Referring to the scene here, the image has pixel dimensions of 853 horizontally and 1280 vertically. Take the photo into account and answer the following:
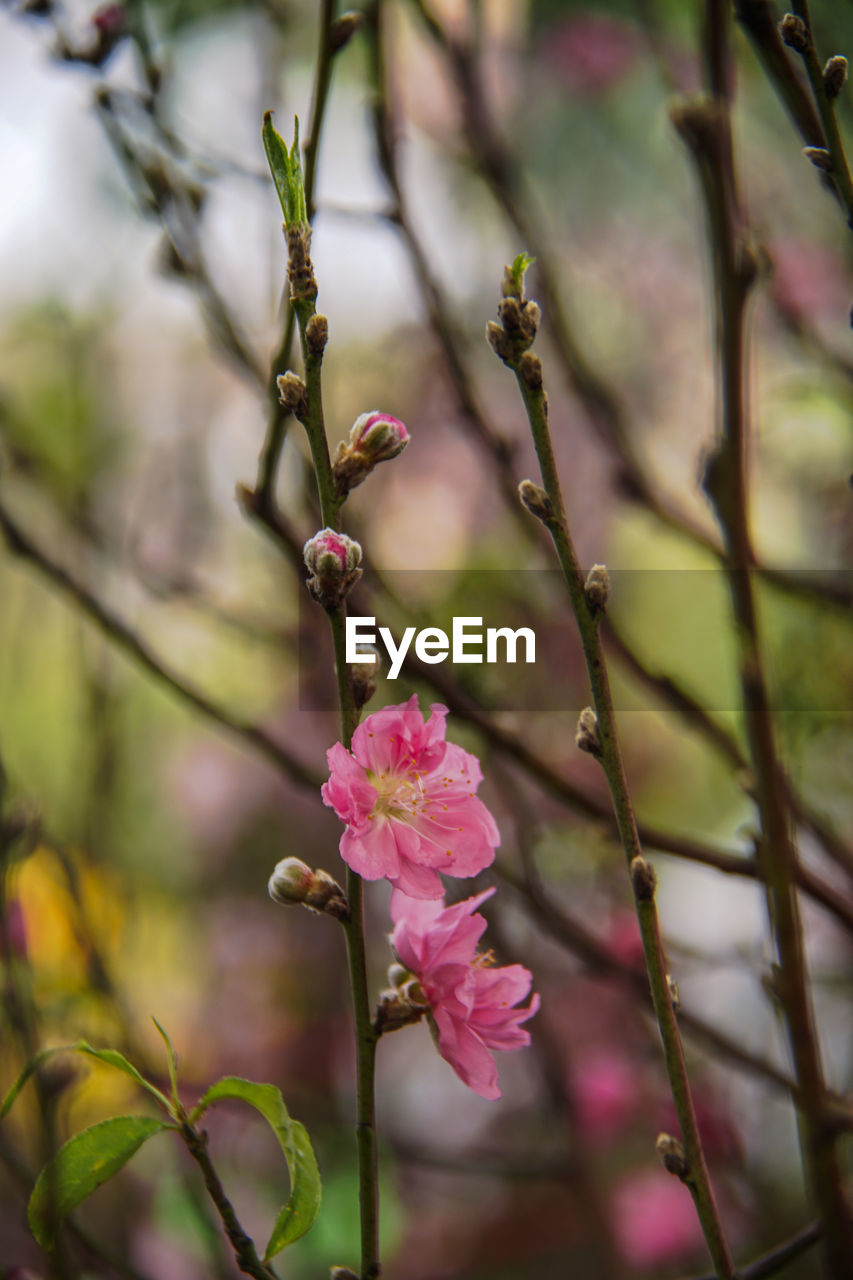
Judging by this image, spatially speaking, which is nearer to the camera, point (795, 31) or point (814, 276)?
point (795, 31)

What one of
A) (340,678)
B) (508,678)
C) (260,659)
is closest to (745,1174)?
(508,678)

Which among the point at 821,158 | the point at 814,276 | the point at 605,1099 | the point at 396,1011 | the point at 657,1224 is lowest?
the point at 657,1224

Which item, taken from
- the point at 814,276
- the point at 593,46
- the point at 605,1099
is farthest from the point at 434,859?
the point at 593,46

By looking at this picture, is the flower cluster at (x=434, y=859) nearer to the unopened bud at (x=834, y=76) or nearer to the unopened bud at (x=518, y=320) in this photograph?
the unopened bud at (x=518, y=320)

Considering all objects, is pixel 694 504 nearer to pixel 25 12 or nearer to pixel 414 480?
pixel 414 480

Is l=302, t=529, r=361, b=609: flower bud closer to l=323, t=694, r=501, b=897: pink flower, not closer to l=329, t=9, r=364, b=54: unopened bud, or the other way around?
l=323, t=694, r=501, b=897: pink flower

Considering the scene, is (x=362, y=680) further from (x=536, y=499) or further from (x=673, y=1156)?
(x=673, y=1156)

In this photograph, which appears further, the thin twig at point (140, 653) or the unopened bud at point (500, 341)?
the thin twig at point (140, 653)

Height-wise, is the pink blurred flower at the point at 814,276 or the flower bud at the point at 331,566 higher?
the pink blurred flower at the point at 814,276

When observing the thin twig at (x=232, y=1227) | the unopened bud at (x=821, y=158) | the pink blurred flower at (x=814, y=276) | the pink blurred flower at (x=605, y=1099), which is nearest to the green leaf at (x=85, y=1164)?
the thin twig at (x=232, y=1227)
